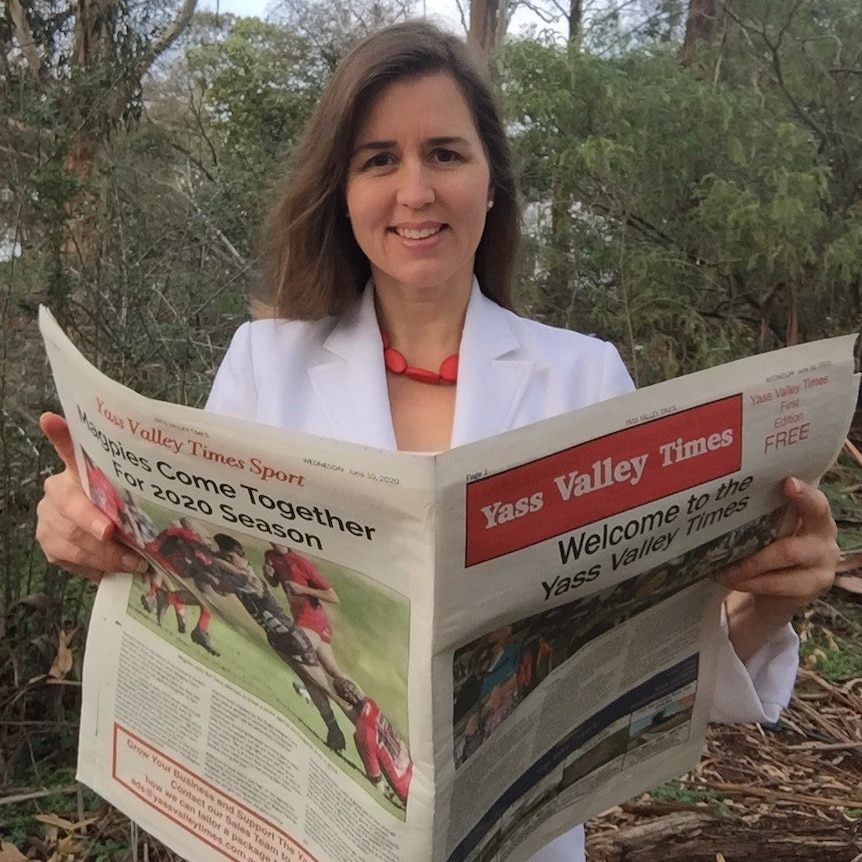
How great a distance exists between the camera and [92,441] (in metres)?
0.75

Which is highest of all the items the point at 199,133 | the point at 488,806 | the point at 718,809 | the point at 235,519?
the point at 199,133

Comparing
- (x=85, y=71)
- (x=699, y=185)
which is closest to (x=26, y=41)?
(x=85, y=71)

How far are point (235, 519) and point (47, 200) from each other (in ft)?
4.37

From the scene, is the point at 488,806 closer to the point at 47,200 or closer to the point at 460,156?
the point at 460,156

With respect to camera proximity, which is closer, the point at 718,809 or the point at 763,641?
the point at 763,641

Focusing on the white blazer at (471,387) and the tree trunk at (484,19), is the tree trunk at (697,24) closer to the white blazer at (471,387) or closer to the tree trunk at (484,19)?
the tree trunk at (484,19)

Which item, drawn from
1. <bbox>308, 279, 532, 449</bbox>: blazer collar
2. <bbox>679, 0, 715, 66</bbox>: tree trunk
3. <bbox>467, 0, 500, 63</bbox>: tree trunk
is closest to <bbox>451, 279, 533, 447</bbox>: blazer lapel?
<bbox>308, 279, 532, 449</bbox>: blazer collar

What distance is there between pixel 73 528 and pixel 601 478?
0.53 metres

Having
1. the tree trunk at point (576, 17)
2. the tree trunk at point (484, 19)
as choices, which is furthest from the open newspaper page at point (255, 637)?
the tree trunk at point (484, 19)

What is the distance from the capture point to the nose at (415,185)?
0.95m

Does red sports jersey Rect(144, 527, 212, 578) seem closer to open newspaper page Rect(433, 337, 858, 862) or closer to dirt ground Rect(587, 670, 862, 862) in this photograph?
open newspaper page Rect(433, 337, 858, 862)

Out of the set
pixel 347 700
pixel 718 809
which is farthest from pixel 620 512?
pixel 718 809

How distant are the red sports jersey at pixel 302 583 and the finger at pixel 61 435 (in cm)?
31

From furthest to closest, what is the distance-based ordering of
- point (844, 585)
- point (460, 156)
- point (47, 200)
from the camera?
point (844, 585), point (47, 200), point (460, 156)
